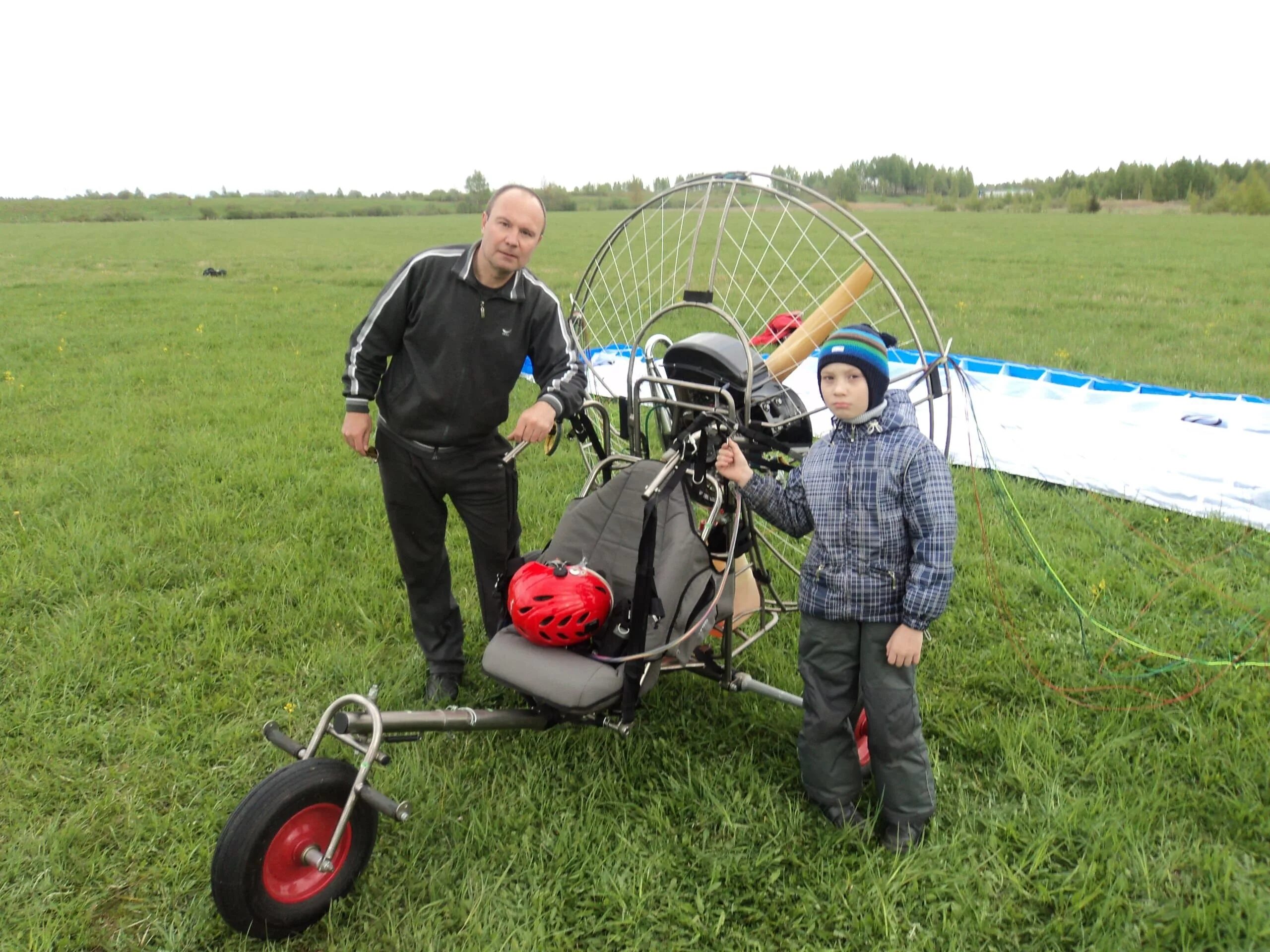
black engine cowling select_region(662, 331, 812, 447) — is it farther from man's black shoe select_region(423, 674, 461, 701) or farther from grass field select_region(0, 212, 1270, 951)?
man's black shoe select_region(423, 674, 461, 701)

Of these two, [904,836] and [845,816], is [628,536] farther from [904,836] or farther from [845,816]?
[904,836]

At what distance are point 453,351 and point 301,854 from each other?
5.90 ft

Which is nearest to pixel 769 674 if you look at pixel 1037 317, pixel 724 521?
pixel 724 521

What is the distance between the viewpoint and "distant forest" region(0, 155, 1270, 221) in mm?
64000

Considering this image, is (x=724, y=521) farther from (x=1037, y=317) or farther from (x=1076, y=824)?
(x=1037, y=317)

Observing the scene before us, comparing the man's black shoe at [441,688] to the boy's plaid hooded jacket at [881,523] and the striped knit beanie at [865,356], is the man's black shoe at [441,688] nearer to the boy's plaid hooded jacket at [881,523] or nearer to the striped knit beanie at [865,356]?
the boy's plaid hooded jacket at [881,523]

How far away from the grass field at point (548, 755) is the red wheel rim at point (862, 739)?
0.86 feet

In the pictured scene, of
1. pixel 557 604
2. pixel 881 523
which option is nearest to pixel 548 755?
pixel 557 604

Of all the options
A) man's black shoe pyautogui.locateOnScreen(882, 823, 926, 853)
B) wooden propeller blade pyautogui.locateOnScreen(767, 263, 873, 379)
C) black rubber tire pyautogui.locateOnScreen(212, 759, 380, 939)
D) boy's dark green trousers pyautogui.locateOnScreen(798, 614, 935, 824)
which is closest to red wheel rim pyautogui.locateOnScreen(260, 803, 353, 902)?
black rubber tire pyautogui.locateOnScreen(212, 759, 380, 939)

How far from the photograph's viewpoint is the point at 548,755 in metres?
3.28

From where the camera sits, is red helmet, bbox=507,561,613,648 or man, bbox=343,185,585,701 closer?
red helmet, bbox=507,561,613,648

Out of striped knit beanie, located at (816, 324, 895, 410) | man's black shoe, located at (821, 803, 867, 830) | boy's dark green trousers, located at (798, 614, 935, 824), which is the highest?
striped knit beanie, located at (816, 324, 895, 410)

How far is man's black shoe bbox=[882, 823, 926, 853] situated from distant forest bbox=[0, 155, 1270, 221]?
127 ft

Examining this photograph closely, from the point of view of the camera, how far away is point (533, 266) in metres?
21.5
